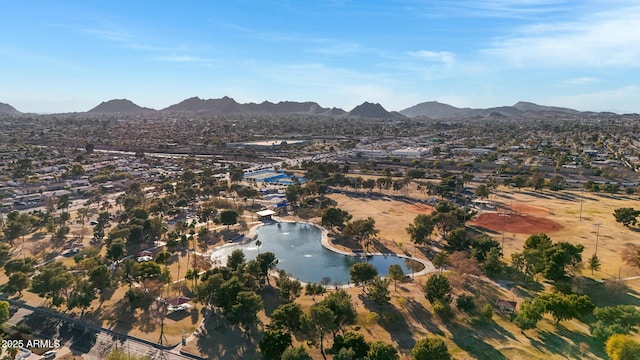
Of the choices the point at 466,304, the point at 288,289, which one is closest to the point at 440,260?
the point at 466,304

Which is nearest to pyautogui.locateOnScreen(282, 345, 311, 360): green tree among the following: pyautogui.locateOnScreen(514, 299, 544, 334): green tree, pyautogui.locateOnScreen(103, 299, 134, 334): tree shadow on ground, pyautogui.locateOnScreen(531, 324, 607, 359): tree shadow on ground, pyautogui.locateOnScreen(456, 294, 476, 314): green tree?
pyautogui.locateOnScreen(103, 299, 134, 334): tree shadow on ground

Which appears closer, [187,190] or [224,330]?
[224,330]

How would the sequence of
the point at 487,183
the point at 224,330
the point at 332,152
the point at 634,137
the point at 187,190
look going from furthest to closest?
the point at 634,137
the point at 332,152
the point at 487,183
the point at 187,190
the point at 224,330

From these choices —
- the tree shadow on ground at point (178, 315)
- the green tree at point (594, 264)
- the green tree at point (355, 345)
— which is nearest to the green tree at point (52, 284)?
the tree shadow on ground at point (178, 315)

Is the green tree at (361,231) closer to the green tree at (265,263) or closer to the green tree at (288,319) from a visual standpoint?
the green tree at (265,263)

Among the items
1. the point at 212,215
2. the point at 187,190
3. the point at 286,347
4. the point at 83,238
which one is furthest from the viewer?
the point at 187,190

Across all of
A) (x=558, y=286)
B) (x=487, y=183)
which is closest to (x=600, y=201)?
(x=487, y=183)

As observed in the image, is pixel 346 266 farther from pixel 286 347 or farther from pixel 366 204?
pixel 366 204
